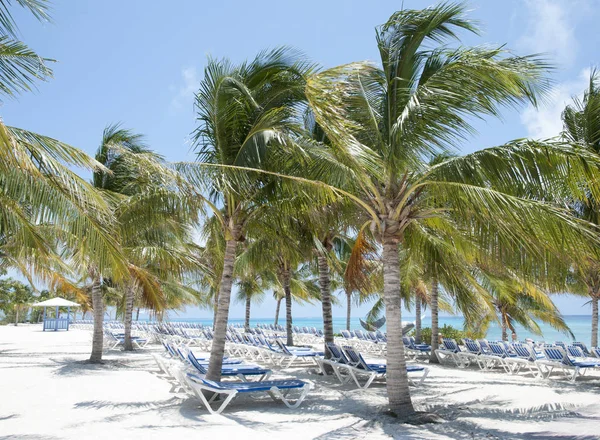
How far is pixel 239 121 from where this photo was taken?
8.47m

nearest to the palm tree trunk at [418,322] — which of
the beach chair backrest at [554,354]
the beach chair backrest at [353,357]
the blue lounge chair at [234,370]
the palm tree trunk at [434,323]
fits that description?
the palm tree trunk at [434,323]

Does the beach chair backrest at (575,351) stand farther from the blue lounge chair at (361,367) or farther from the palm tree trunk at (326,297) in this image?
the palm tree trunk at (326,297)

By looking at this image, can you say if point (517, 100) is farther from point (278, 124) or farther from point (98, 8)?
point (98, 8)

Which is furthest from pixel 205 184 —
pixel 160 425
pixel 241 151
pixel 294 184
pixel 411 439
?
pixel 411 439

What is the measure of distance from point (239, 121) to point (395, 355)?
4506 millimetres

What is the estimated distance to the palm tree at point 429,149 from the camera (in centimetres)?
580

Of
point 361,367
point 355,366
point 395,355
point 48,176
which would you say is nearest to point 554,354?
point 361,367

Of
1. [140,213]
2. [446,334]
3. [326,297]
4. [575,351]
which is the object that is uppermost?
[140,213]

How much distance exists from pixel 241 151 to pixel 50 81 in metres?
3.12

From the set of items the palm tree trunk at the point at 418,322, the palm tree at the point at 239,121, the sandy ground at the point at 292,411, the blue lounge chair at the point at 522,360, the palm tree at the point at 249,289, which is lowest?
the sandy ground at the point at 292,411

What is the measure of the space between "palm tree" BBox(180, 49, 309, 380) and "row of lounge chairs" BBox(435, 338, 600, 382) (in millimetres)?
8124

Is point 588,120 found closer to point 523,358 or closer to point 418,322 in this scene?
point 523,358

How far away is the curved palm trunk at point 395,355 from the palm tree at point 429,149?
1cm

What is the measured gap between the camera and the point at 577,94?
10.6m
